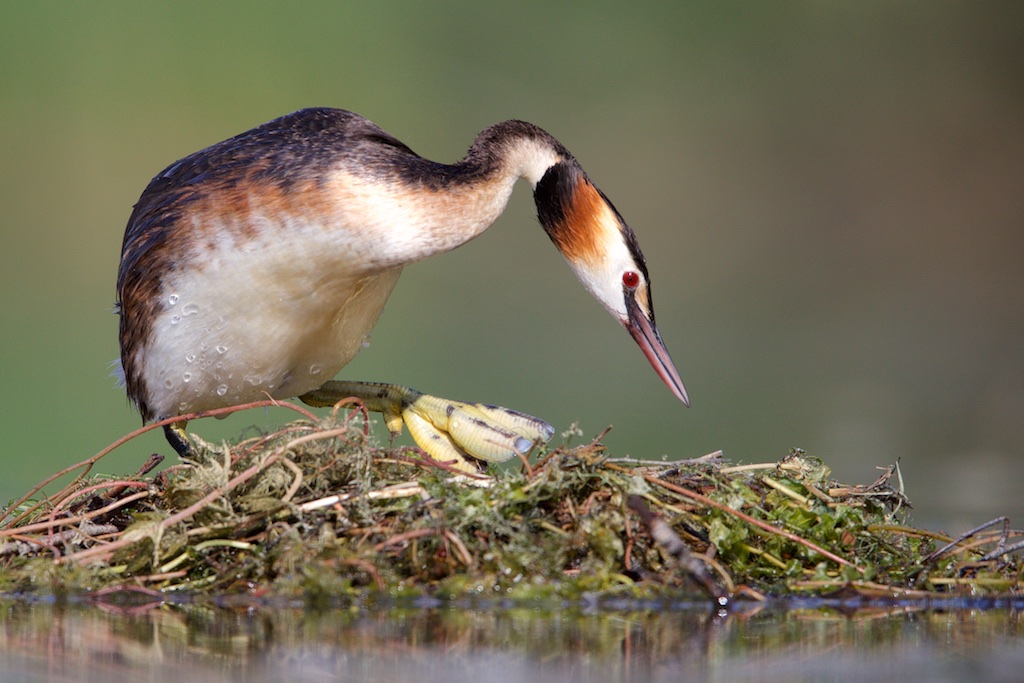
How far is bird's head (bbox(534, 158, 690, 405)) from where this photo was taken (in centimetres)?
636

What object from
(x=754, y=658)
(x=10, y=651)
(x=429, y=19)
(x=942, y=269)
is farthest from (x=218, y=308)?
(x=429, y=19)

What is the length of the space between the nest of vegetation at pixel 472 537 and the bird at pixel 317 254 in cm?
75

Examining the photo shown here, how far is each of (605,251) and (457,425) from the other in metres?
1.00

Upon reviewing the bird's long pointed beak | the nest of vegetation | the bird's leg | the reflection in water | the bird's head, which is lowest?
the reflection in water

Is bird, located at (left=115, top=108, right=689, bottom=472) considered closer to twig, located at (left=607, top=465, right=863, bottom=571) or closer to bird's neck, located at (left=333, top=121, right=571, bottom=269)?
bird's neck, located at (left=333, top=121, right=571, bottom=269)

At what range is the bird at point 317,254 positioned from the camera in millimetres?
5910

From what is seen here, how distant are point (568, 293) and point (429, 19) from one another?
15.9ft

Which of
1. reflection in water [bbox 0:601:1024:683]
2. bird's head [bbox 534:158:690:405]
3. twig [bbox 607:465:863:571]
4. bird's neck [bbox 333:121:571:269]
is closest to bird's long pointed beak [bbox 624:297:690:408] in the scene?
bird's head [bbox 534:158:690:405]

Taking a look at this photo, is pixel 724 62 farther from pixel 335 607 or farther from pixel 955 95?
pixel 335 607

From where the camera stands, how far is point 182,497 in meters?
5.04

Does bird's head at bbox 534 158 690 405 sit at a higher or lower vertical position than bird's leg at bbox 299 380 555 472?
higher

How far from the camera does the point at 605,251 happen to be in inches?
251

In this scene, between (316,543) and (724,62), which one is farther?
(724,62)

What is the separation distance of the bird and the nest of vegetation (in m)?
0.75
